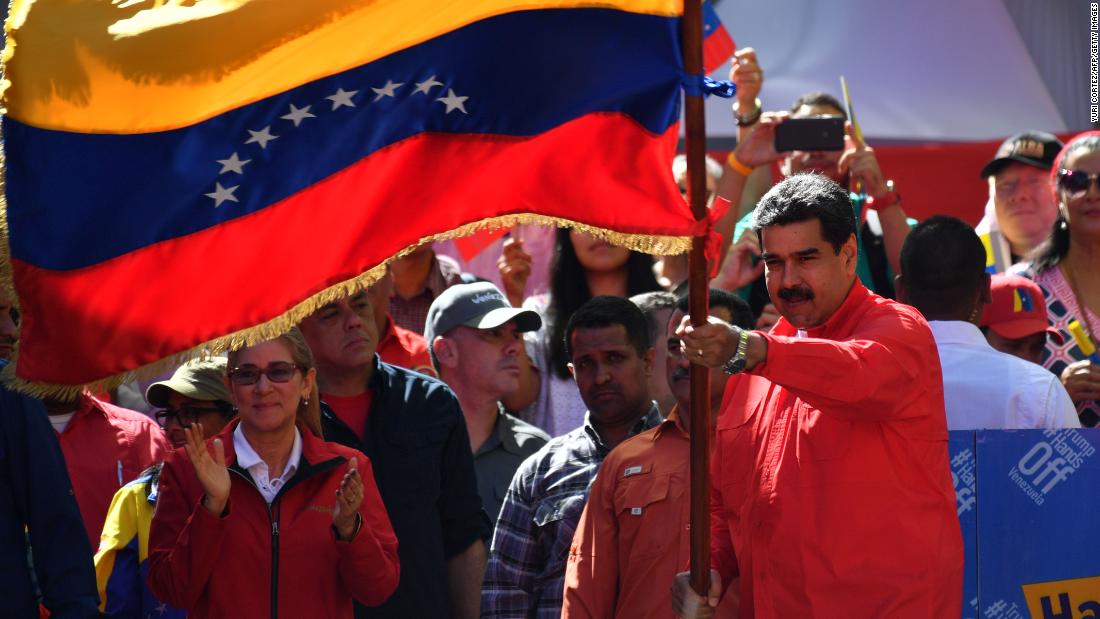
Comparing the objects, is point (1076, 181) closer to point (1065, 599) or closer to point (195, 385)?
point (1065, 599)

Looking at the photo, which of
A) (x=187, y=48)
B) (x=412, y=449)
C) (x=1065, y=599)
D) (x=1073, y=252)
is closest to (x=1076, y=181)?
(x=1073, y=252)

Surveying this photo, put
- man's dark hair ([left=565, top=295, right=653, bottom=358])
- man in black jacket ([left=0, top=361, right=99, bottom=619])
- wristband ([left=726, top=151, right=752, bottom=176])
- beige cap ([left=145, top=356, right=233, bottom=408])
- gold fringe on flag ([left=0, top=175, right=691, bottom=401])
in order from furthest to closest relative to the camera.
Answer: wristband ([left=726, top=151, right=752, bottom=176]), beige cap ([left=145, top=356, right=233, bottom=408]), man's dark hair ([left=565, top=295, right=653, bottom=358]), man in black jacket ([left=0, top=361, right=99, bottom=619]), gold fringe on flag ([left=0, top=175, right=691, bottom=401])

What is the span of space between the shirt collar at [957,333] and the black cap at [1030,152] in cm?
208

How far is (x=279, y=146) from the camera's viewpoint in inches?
170

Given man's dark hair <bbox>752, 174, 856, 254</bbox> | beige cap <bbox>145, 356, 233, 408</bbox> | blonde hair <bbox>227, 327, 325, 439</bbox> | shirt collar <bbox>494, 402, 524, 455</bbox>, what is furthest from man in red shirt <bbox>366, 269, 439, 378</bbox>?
man's dark hair <bbox>752, 174, 856, 254</bbox>

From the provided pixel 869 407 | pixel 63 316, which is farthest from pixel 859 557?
pixel 63 316

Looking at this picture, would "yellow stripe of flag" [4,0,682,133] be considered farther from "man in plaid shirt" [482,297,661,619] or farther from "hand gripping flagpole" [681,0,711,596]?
"man in plaid shirt" [482,297,661,619]

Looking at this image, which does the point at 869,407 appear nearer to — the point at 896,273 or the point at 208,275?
the point at 208,275

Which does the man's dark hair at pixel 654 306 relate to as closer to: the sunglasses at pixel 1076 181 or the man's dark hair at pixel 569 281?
the man's dark hair at pixel 569 281

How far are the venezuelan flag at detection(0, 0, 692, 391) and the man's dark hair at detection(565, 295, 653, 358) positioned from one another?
154cm

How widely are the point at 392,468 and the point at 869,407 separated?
206 centimetres

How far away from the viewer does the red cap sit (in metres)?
5.95

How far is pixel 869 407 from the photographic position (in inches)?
155

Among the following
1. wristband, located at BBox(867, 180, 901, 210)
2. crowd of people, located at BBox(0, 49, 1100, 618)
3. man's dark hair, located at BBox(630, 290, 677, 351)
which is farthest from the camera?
wristband, located at BBox(867, 180, 901, 210)
